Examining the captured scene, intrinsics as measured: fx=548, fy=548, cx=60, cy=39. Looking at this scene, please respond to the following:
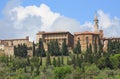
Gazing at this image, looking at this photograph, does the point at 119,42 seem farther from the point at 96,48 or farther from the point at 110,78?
the point at 110,78

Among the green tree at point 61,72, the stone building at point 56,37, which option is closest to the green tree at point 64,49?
the stone building at point 56,37

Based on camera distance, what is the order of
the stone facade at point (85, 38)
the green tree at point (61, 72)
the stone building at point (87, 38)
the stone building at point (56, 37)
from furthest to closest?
the stone building at point (56, 37)
the stone facade at point (85, 38)
the stone building at point (87, 38)
the green tree at point (61, 72)

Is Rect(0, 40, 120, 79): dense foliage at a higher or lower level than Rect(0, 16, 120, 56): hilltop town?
lower

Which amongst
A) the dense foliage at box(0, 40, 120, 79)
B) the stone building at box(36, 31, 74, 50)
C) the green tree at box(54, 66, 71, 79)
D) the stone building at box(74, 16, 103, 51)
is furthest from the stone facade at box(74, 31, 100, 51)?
the green tree at box(54, 66, 71, 79)

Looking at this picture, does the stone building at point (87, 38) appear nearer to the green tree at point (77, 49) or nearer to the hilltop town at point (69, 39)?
the hilltop town at point (69, 39)

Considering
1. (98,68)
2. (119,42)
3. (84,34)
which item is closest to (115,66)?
(98,68)

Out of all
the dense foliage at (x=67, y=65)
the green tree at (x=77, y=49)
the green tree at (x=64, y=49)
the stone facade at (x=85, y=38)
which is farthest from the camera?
the stone facade at (x=85, y=38)

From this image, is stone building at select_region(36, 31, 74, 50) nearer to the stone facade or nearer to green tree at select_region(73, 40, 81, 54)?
the stone facade

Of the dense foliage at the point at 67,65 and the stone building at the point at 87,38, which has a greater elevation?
the stone building at the point at 87,38

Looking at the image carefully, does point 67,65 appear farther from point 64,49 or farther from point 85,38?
point 85,38

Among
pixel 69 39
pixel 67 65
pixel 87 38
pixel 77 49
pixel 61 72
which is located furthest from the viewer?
pixel 69 39

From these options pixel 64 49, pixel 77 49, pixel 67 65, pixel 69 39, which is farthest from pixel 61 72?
pixel 69 39

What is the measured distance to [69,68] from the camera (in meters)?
83.1

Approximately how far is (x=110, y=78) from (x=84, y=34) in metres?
27.9
